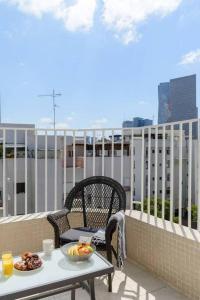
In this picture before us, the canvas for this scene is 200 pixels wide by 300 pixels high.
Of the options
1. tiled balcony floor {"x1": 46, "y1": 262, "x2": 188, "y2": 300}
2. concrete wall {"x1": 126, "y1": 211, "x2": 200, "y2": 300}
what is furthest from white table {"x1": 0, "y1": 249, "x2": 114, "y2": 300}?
concrete wall {"x1": 126, "y1": 211, "x2": 200, "y2": 300}

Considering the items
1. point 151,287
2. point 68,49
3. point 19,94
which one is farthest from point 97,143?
point 19,94

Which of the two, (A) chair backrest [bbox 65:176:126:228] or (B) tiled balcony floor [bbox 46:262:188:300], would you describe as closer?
(B) tiled balcony floor [bbox 46:262:188:300]

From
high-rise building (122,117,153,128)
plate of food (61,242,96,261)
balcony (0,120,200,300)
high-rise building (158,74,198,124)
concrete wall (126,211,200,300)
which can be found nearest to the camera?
plate of food (61,242,96,261)

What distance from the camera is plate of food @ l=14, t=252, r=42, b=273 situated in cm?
167

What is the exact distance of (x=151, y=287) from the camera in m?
2.43

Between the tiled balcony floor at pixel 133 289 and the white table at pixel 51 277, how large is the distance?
0.47m

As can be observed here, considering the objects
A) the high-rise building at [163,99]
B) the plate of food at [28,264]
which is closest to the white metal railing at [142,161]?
the plate of food at [28,264]

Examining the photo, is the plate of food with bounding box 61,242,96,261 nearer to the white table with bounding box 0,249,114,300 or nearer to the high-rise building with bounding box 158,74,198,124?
the white table with bounding box 0,249,114,300

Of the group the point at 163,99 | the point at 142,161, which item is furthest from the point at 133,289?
the point at 163,99

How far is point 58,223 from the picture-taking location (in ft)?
8.47

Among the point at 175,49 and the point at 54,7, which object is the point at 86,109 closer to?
the point at 175,49

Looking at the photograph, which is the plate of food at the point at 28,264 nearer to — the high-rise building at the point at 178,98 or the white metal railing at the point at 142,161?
the white metal railing at the point at 142,161

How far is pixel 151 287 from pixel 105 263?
0.94 meters

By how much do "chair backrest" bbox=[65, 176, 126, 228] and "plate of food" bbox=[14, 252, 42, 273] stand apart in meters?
1.15
